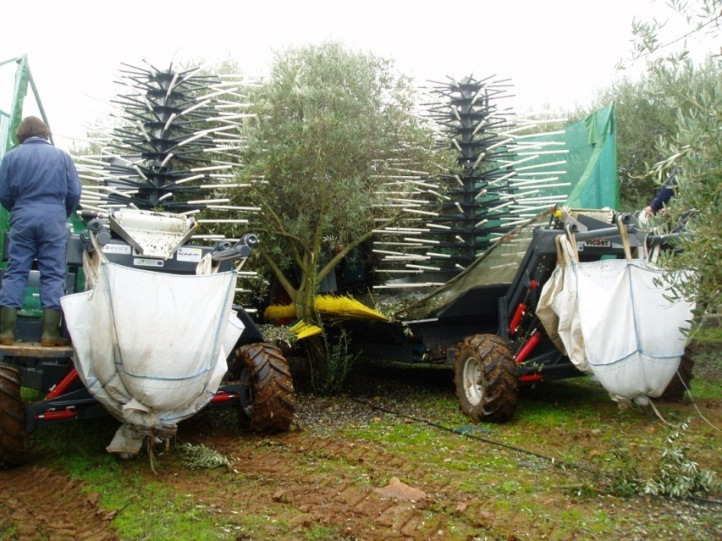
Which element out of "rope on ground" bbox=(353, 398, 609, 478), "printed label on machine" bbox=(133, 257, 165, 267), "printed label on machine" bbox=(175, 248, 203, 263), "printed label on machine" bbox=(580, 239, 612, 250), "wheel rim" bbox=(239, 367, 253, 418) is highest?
"printed label on machine" bbox=(580, 239, 612, 250)

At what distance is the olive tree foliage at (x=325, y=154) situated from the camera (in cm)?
780

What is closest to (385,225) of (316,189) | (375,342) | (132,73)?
(316,189)

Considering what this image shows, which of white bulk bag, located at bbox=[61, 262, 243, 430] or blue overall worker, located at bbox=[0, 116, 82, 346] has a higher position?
blue overall worker, located at bbox=[0, 116, 82, 346]

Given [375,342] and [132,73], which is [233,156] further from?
[375,342]

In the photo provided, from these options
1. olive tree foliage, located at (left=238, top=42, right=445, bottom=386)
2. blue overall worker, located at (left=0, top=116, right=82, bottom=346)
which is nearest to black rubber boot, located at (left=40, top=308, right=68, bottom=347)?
blue overall worker, located at (left=0, top=116, right=82, bottom=346)

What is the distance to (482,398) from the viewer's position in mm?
6828

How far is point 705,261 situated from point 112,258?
13.3ft

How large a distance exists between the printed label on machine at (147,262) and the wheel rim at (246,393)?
4.28ft

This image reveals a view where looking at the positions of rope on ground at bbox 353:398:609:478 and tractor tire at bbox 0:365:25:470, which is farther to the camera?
rope on ground at bbox 353:398:609:478

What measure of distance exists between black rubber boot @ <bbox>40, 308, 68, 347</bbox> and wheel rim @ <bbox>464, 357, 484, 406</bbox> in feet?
12.9

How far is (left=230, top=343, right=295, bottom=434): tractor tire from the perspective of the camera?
6.07m

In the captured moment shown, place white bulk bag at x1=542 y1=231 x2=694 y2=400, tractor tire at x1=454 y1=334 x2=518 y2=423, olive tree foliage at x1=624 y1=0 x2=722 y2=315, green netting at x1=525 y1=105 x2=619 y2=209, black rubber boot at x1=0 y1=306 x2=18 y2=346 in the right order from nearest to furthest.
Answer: olive tree foliage at x1=624 y1=0 x2=722 y2=315 → black rubber boot at x1=0 y1=306 x2=18 y2=346 → white bulk bag at x1=542 y1=231 x2=694 y2=400 → tractor tire at x1=454 y1=334 x2=518 y2=423 → green netting at x1=525 y1=105 x2=619 y2=209

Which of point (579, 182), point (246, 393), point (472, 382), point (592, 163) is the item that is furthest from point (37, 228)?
point (592, 163)

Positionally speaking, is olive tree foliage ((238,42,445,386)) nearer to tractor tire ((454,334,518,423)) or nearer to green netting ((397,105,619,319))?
green netting ((397,105,619,319))
